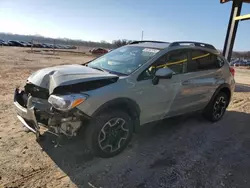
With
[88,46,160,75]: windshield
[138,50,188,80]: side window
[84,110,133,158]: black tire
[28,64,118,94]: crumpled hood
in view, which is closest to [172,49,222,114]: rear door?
[138,50,188,80]: side window

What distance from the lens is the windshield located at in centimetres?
401

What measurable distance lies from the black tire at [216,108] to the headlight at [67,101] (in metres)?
3.34

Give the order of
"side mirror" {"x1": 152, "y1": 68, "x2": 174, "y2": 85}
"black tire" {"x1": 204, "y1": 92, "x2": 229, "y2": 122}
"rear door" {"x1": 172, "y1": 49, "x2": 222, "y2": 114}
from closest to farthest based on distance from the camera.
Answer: "side mirror" {"x1": 152, "y1": 68, "x2": 174, "y2": 85}, "rear door" {"x1": 172, "y1": 49, "x2": 222, "y2": 114}, "black tire" {"x1": 204, "y1": 92, "x2": 229, "y2": 122}

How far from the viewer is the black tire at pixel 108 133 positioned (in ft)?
10.8

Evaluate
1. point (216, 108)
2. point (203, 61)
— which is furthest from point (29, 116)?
point (216, 108)

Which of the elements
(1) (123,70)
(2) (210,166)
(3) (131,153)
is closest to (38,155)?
(3) (131,153)

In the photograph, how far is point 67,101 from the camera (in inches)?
121

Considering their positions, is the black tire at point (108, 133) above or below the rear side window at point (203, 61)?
below

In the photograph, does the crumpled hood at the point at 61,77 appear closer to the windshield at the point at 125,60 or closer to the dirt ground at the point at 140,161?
the windshield at the point at 125,60

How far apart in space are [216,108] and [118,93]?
10.2 ft

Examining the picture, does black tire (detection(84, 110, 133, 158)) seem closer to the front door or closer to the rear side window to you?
the front door

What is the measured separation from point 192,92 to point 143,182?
2.28 meters

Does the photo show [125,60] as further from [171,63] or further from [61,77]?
[61,77]

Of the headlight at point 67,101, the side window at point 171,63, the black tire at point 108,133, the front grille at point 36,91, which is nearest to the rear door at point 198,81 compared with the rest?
the side window at point 171,63
